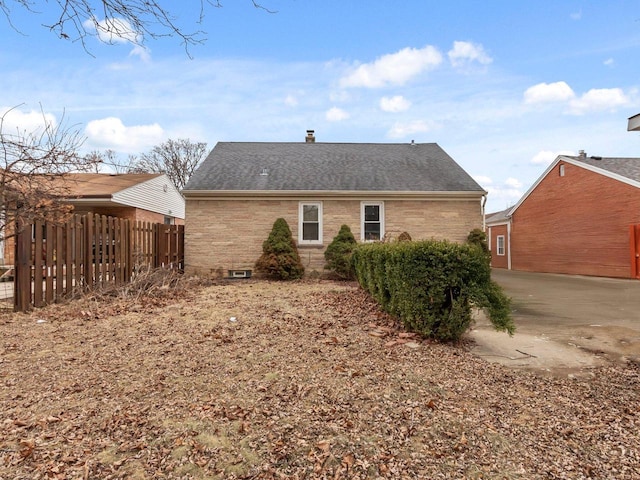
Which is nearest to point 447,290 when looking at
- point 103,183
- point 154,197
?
point 103,183

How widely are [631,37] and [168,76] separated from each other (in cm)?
670

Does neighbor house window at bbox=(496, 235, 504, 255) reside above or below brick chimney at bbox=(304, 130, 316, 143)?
below

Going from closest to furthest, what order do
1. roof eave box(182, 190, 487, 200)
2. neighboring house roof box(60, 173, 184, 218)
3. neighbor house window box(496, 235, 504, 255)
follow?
roof eave box(182, 190, 487, 200)
neighboring house roof box(60, 173, 184, 218)
neighbor house window box(496, 235, 504, 255)

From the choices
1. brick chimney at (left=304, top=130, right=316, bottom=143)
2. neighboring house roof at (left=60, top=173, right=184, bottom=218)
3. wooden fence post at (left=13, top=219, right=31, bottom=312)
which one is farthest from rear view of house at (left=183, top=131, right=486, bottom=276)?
wooden fence post at (left=13, top=219, right=31, bottom=312)

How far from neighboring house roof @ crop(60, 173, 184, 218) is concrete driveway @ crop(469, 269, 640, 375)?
12.2m

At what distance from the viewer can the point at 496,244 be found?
77.4ft

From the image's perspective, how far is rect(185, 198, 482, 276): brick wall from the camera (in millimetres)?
12781

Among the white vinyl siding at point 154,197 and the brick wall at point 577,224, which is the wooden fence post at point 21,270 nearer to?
the white vinyl siding at point 154,197

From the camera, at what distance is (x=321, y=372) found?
139 inches

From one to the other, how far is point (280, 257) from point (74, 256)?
577 centimetres

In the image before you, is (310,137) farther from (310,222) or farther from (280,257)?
(280,257)

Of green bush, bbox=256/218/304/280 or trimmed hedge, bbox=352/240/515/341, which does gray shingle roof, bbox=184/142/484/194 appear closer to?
green bush, bbox=256/218/304/280

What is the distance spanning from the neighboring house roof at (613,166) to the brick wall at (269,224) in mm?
6067

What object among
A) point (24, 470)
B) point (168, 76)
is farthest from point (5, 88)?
point (24, 470)
